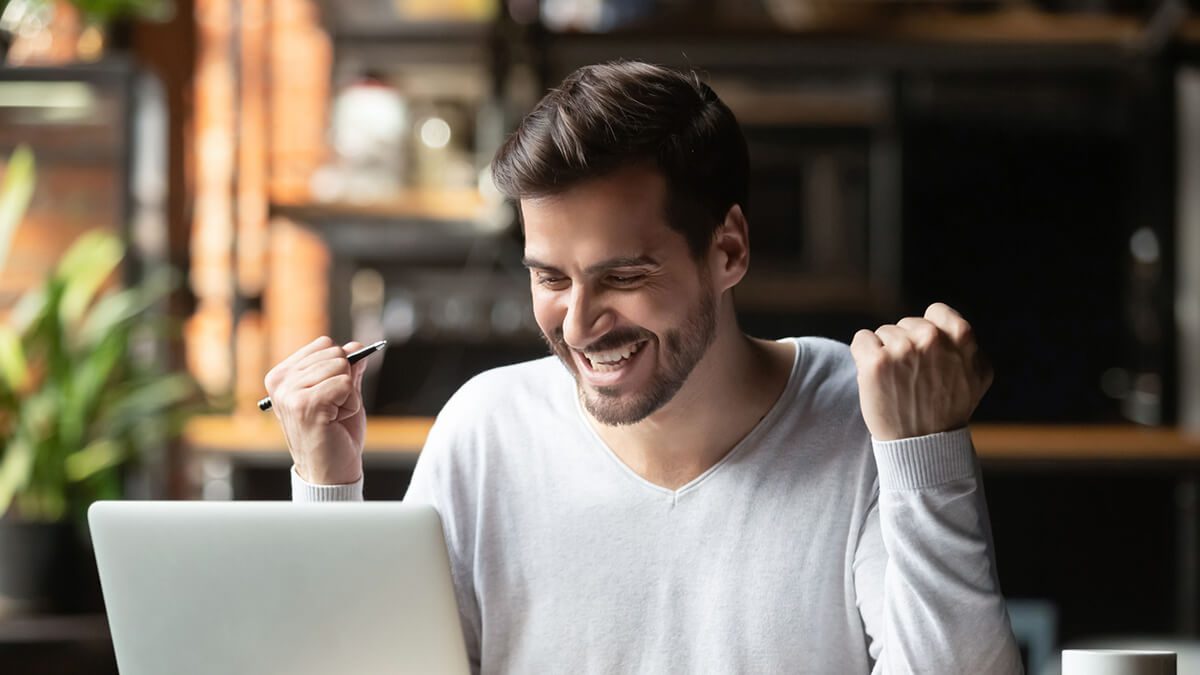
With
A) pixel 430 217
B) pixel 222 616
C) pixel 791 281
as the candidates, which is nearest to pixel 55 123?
pixel 430 217

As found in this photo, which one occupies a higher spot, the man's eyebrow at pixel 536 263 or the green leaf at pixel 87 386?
the man's eyebrow at pixel 536 263

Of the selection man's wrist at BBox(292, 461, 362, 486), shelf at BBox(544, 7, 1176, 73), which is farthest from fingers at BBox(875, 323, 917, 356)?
shelf at BBox(544, 7, 1176, 73)

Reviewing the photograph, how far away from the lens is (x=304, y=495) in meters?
1.39

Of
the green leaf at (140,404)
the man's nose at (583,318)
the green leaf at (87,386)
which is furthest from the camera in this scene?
the green leaf at (140,404)

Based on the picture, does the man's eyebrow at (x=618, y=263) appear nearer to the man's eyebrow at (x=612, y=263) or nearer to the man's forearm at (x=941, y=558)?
the man's eyebrow at (x=612, y=263)

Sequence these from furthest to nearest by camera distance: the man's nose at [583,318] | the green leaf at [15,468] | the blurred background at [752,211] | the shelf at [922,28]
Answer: the shelf at [922,28]
the blurred background at [752,211]
the green leaf at [15,468]
the man's nose at [583,318]

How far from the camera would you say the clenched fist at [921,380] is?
3.92ft

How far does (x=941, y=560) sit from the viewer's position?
1.21m

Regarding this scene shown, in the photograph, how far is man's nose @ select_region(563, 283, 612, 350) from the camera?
132 cm

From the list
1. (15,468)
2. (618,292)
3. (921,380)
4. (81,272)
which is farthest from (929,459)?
(81,272)

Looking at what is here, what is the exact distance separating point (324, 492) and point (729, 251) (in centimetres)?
46

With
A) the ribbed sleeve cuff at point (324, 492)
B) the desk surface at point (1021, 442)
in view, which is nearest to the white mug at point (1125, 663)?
the ribbed sleeve cuff at point (324, 492)

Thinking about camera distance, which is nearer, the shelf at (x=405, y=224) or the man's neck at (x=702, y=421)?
the man's neck at (x=702, y=421)

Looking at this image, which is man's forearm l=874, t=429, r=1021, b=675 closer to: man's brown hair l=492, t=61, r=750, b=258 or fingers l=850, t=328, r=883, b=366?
fingers l=850, t=328, r=883, b=366
